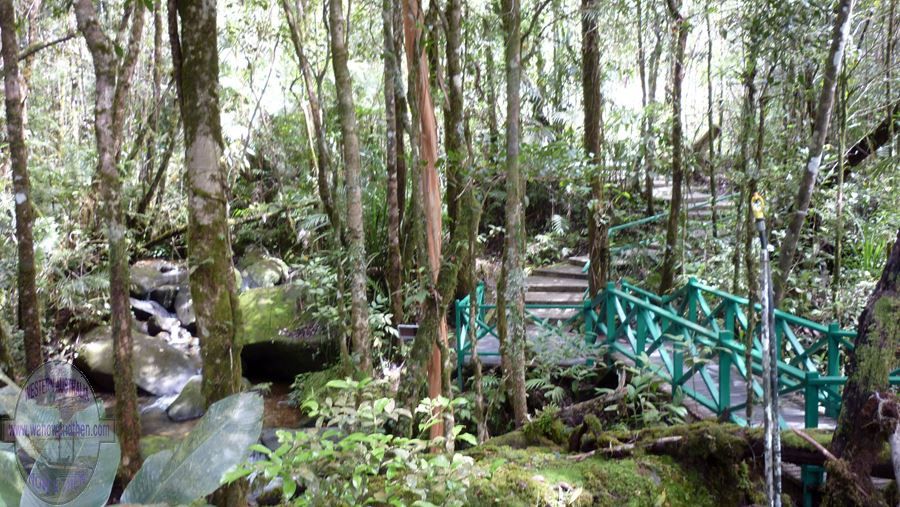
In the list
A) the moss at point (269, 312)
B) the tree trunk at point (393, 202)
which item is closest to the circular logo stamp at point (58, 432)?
the tree trunk at point (393, 202)

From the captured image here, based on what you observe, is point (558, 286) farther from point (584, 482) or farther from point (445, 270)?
point (584, 482)

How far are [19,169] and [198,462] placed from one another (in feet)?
20.5

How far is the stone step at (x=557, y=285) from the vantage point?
10.3 meters

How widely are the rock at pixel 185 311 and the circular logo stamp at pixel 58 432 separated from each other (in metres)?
10.1

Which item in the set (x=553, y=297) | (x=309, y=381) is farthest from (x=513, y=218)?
(x=553, y=297)

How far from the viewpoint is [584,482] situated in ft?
8.69

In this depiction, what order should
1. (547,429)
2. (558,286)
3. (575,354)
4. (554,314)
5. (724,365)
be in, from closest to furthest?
(547,429) < (724,365) < (575,354) < (554,314) < (558,286)

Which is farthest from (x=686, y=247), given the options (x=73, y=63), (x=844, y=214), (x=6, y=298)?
(x=73, y=63)

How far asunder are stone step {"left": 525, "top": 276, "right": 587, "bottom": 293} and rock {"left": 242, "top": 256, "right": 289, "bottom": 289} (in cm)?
446

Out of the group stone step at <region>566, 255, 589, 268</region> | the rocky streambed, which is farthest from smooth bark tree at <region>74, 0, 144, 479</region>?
stone step at <region>566, 255, 589, 268</region>

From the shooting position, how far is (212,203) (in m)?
3.14

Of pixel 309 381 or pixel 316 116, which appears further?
pixel 316 116

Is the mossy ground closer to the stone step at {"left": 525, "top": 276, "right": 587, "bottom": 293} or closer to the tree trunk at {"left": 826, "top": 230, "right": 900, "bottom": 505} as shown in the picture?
the tree trunk at {"left": 826, "top": 230, "right": 900, "bottom": 505}

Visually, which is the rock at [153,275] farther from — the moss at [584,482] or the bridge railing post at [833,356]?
the bridge railing post at [833,356]
